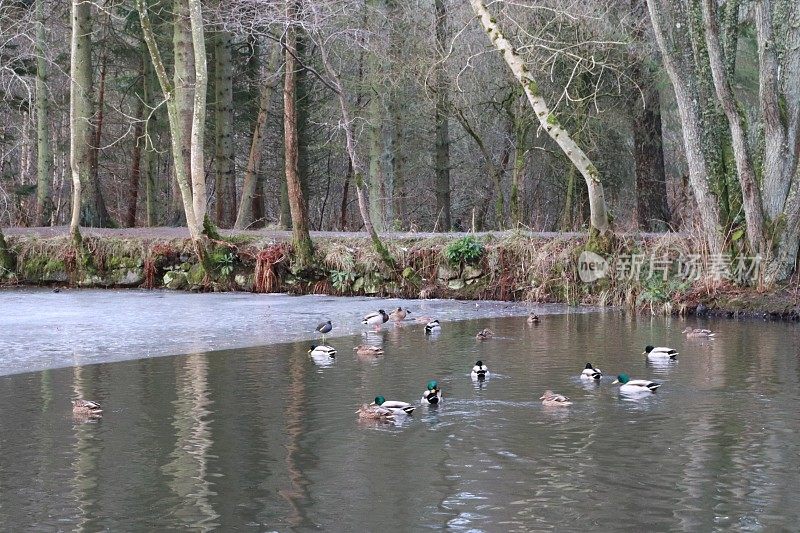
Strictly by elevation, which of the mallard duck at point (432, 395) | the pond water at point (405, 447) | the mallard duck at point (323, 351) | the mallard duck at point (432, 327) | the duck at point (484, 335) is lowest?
the pond water at point (405, 447)

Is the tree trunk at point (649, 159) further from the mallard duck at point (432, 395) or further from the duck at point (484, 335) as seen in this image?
the mallard duck at point (432, 395)

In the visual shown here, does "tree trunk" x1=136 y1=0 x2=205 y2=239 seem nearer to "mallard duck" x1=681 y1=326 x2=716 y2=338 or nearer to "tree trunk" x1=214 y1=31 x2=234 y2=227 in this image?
"tree trunk" x1=214 y1=31 x2=234 y2=227

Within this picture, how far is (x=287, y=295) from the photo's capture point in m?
23.3

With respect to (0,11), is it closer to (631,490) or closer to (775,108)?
(775,108)

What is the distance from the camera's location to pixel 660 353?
14609mm

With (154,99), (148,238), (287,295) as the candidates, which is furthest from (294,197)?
(154,99)

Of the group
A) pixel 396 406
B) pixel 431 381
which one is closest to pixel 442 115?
pixel 431 381

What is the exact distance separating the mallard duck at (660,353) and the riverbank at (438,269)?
5.50 meters

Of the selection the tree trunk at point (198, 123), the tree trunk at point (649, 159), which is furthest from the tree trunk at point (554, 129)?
the tree trunk at point (198, 123)

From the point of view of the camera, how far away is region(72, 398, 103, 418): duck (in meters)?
11.0

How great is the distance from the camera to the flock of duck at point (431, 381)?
11023mm

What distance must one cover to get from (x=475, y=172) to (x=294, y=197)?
1492 cm

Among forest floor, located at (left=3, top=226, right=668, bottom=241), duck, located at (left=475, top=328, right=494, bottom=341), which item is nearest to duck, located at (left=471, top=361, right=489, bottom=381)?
duck, located at (left=475, top=328, right=494, bottom=341)

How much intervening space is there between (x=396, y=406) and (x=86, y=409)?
10.3 ft
